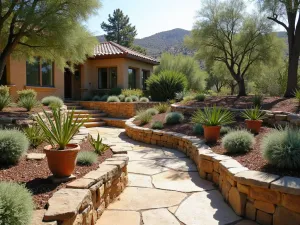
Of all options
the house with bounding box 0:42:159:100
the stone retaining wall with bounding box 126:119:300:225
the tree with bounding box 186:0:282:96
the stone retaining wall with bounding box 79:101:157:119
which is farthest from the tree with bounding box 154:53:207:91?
the stone retaining wall with bounding box 126:119:300:225

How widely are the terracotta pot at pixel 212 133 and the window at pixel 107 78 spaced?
1111 centimetres

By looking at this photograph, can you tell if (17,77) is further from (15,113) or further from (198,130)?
(198,130)

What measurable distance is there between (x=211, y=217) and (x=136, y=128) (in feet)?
17.4

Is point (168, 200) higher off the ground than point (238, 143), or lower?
lower

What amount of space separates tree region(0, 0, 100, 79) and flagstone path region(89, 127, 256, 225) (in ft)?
12.9

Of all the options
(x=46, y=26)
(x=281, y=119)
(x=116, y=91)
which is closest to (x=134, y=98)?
(x=116, y=91)

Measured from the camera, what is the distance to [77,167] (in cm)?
384

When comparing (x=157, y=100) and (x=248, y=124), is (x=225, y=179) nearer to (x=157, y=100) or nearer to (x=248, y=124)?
(x=248, y=124)

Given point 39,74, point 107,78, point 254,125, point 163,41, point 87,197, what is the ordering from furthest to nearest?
point 163,41 → point 107,78 → point 39,74 → point 254,125 → point 87,197

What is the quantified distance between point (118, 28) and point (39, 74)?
26.2 metres

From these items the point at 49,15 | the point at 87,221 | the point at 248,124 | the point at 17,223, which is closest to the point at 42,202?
the point at 87,221

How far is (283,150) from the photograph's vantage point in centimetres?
337

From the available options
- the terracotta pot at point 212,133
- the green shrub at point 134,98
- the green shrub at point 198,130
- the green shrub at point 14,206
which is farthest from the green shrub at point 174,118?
the green shrub at point 14,206

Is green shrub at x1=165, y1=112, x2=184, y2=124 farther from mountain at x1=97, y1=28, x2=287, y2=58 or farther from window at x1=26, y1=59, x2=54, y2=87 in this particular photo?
mountain at x1=97, y1=28, x2=287, y2=58
